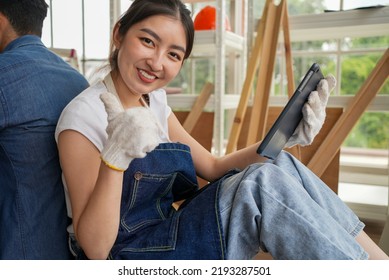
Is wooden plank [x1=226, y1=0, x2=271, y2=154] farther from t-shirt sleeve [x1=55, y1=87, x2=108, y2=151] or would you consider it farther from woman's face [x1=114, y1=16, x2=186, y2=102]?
t-shirt sleeve [x1=55, y1=87, x2=108, y2=151]

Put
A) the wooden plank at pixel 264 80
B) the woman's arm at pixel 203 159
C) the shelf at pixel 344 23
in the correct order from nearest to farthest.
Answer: the woman's arm at pixel 203 159
the shelf at pixel 344 23
the wooden plank at pixel 264 80

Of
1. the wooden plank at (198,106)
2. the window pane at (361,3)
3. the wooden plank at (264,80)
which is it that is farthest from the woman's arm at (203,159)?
the window pane at (361,3)

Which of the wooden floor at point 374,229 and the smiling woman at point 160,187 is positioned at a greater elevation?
the smiling woman at point 160,187

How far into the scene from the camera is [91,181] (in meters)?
0.76

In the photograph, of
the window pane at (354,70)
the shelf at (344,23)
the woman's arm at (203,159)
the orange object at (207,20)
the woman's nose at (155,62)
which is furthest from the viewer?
the window pane at (354,70)

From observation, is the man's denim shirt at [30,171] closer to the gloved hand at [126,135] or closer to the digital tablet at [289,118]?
the gloved hand at [126,135]

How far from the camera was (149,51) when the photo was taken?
887 mm

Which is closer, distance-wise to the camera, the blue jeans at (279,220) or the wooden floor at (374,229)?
the blue jeans at (279,220)

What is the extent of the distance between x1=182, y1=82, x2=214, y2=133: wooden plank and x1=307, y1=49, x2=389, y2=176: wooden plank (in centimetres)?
60

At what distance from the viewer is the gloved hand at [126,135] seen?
65cm

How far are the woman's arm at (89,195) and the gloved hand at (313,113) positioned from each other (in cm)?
48

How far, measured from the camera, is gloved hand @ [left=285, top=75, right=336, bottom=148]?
0.94m

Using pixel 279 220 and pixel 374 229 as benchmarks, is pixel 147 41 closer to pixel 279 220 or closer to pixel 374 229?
pixel 279 220
